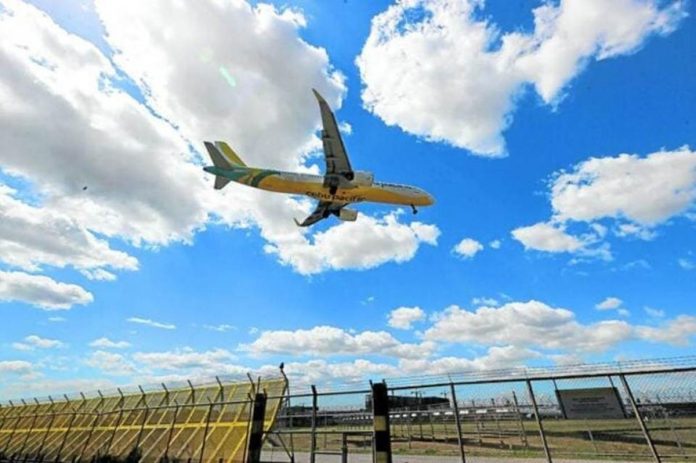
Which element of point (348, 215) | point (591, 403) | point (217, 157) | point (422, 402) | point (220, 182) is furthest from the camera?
point (348, 215)

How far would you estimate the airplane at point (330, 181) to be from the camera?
2480cm

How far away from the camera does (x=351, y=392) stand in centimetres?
1103

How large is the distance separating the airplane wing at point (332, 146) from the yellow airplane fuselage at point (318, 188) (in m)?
1.15

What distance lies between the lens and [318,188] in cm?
2675

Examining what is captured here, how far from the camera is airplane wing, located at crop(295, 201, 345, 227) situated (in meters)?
29.5

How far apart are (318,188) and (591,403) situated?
2029 cm

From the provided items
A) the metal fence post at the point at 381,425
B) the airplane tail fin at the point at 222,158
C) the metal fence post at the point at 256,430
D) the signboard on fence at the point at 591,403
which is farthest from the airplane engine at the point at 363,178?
the signboard on fence at the point at 591,403

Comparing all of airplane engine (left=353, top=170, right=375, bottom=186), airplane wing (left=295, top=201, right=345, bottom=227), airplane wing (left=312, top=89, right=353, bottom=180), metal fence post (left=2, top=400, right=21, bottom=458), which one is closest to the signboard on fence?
airplane wing (left=312, top=89, right=353, bottom=180)

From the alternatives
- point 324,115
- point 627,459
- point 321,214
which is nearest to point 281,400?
point 627,459

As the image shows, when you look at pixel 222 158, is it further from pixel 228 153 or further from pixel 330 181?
pixel 330 181

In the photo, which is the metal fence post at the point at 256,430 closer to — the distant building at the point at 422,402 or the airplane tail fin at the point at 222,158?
the distant building at the point at 422,402

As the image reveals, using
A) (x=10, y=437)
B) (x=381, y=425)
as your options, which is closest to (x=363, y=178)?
(x=381, y=425)

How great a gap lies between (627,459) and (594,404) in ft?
21.3

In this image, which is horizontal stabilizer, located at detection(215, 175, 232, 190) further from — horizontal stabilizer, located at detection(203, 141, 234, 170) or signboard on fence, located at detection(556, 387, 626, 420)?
signboard on fence, located at detection(556, 387, 626, 420)
